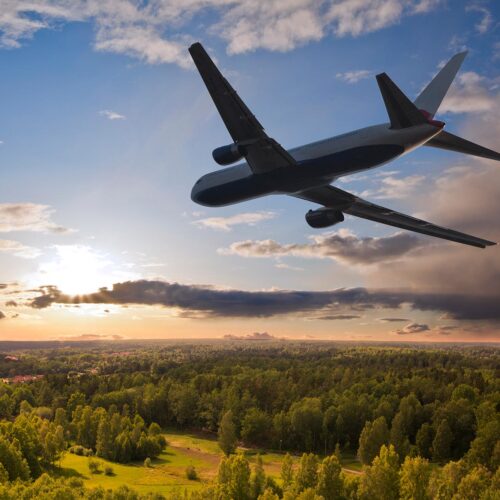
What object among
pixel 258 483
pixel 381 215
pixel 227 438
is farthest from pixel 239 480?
pixel 227 438

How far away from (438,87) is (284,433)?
11382 centimetres

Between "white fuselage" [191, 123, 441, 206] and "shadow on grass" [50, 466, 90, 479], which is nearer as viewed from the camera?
"white fuselage" [191, 123, 441, 206]

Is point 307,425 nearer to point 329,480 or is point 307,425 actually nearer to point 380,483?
point 329,480

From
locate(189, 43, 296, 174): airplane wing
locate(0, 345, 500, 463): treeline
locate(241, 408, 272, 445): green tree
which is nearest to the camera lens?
locate(189, 43, 296, 174): airplane wing

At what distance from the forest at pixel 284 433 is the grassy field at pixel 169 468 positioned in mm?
2359

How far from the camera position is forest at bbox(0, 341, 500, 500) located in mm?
76625

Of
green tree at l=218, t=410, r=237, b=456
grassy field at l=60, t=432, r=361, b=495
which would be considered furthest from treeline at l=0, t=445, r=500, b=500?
green tree at l=218, t=410, r=237, b=456

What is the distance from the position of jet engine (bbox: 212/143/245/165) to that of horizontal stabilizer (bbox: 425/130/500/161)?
11.8m

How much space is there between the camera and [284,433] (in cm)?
13638

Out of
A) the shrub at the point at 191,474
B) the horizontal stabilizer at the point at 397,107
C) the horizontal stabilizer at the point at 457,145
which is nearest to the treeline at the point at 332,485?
the shrub at the point at 191,474

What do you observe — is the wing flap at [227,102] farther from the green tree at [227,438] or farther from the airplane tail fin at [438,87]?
the green tree at [227,438]

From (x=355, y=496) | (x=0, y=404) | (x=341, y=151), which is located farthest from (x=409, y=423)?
(x=0, y=404)

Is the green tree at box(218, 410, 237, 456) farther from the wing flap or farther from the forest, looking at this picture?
the wing flap

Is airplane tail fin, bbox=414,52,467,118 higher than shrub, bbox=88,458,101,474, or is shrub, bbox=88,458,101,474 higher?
airplane tail fin, bbox=414,52,467,118
